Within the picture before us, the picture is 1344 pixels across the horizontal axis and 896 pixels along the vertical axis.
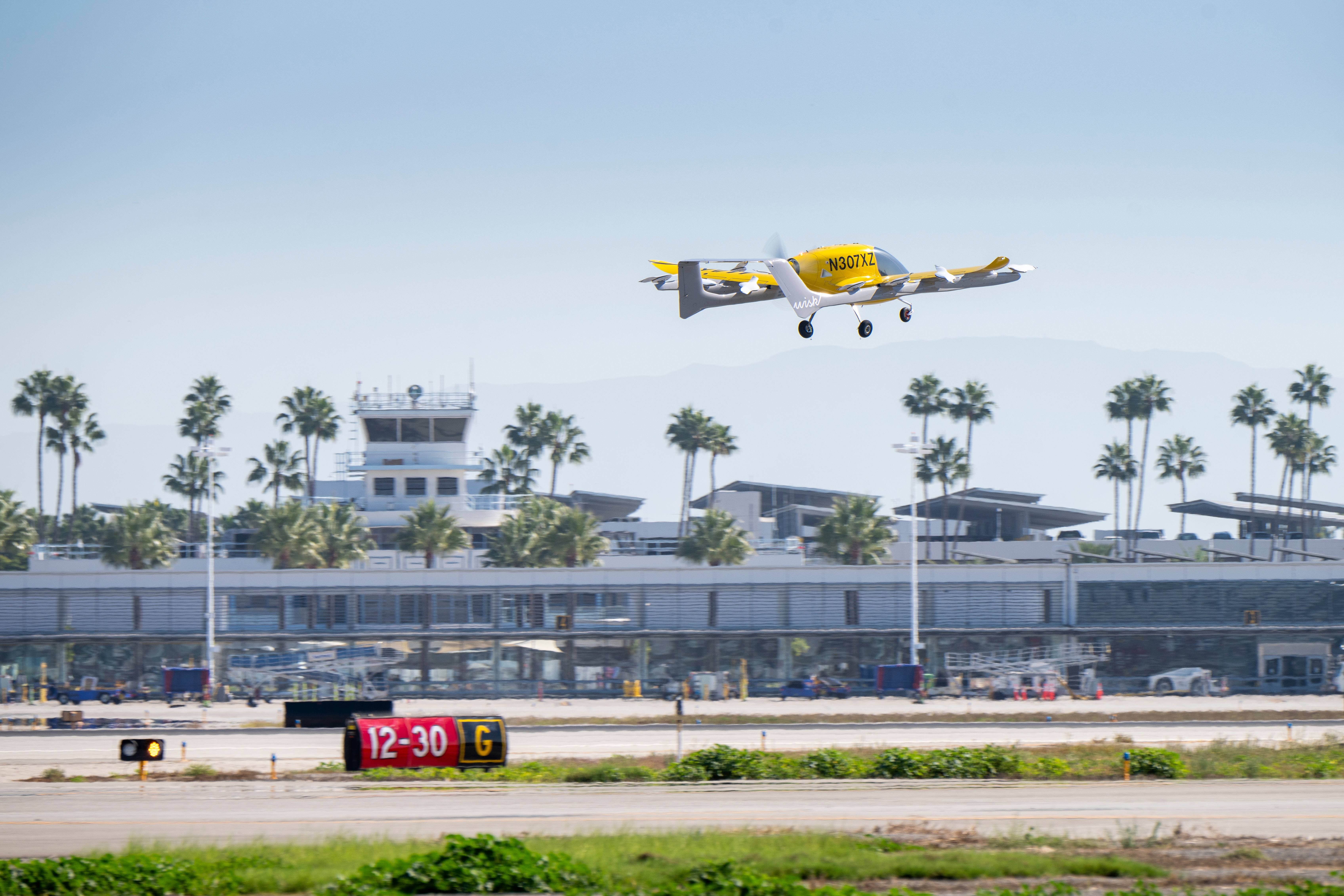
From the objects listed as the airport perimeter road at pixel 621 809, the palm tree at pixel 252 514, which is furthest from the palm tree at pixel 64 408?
the airport perimeter road at pixel 621 809

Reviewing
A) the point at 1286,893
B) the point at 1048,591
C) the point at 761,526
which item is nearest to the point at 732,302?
the point at 1286,893

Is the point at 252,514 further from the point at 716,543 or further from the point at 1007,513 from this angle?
the point at 1007,513

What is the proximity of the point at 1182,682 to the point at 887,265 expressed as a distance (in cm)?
6269

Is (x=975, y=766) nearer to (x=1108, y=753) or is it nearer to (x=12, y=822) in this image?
(x=1108, y=753)

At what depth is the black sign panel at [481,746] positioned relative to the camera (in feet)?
125

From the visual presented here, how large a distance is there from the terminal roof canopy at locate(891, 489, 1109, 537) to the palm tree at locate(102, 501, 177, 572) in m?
71.6

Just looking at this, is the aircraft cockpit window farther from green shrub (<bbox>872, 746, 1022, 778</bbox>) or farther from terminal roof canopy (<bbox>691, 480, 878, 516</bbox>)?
terminal roof canopy (<bbox>691, 480, 878, 516</bbox>)

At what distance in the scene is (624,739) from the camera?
50.0 meters

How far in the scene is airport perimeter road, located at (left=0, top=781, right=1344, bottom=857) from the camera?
90.5 ft

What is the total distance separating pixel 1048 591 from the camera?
263 ft

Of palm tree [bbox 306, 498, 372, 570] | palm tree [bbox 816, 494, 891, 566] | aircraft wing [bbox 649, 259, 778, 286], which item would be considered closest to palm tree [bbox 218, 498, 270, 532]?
palm tree [bbox 306, 498, 372, 570]

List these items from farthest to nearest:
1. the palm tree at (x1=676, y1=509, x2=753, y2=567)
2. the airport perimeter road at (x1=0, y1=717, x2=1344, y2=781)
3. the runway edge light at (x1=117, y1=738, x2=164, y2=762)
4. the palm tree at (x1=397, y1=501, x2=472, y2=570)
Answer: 1. the palm tree at (x1=397, y1=501, x2=472, y2=570)
2. the palm tree at (x1=676, y1=509, x2=753, y2=567)
3. the airport perimeter road at (x1=0, y1=717, x2=1344, y2=781)
4. the runway edge light at (x1=117, y1=738, x2=164, y2=762)

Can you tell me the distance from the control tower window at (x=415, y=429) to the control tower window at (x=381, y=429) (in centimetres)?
70

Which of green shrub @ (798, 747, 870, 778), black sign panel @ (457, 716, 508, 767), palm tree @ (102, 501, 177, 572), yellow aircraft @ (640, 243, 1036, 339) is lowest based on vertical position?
green shrub @ (798, 747, 870, 778)
